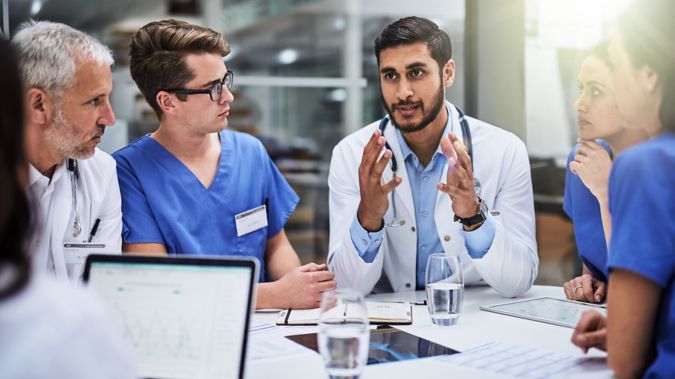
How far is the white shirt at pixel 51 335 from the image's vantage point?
26.2 inches

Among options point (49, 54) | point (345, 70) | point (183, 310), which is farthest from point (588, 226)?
point (345, 70)

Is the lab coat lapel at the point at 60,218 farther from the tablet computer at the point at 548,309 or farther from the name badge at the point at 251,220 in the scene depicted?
the tablet computer at the point at 548,309

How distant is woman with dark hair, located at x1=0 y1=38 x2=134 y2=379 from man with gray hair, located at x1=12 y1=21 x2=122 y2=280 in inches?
45.3

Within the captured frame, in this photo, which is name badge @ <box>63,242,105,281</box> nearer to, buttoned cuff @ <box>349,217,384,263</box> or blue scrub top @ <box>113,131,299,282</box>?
blue scrub top @ <box>113,131,299,282</box>

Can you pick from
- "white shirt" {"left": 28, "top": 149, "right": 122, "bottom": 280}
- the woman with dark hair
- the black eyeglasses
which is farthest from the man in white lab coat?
the woman with dark hair

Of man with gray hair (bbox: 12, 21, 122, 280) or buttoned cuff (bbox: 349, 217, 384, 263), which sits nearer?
man with gray hair (bbox: 12, 21, 122, 280)

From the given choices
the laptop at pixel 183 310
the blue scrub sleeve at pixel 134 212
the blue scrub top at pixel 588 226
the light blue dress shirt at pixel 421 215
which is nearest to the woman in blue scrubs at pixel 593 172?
the blue scrub top at pixel 588 226

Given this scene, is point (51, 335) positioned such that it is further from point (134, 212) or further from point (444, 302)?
point (134, 212)

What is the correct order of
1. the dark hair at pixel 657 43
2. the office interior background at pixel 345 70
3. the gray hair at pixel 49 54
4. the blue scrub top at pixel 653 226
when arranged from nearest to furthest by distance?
1. the blue scrub top at pixel 653 226
2. the dark hair at pixel 657 43
3. the gray hair at pixel 49 54
4. the office interior background at pixel 345 70

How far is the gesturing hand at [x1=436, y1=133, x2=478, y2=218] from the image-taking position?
6.57 feet

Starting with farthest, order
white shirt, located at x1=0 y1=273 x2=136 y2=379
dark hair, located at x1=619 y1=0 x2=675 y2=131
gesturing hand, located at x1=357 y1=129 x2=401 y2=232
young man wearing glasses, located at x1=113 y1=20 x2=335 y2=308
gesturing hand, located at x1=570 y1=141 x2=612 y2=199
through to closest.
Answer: young man wearing glasses, located at x1=113 y1=20 x2=335 y2=308, gesturing hand, located at x1=357 y1=129 x2=401 y2=232, gesturing hand, located at x1=570 y1=141 x2=612 y2=199, dark hair, located at x1=619 y1=0 x2=675 y2=131, white shirt, located at x1=0 y1=273 x2=136 y2=379

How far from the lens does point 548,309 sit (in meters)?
1.87

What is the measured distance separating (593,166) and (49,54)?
1.58 meters

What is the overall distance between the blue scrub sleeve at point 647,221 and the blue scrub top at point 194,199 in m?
1.42
